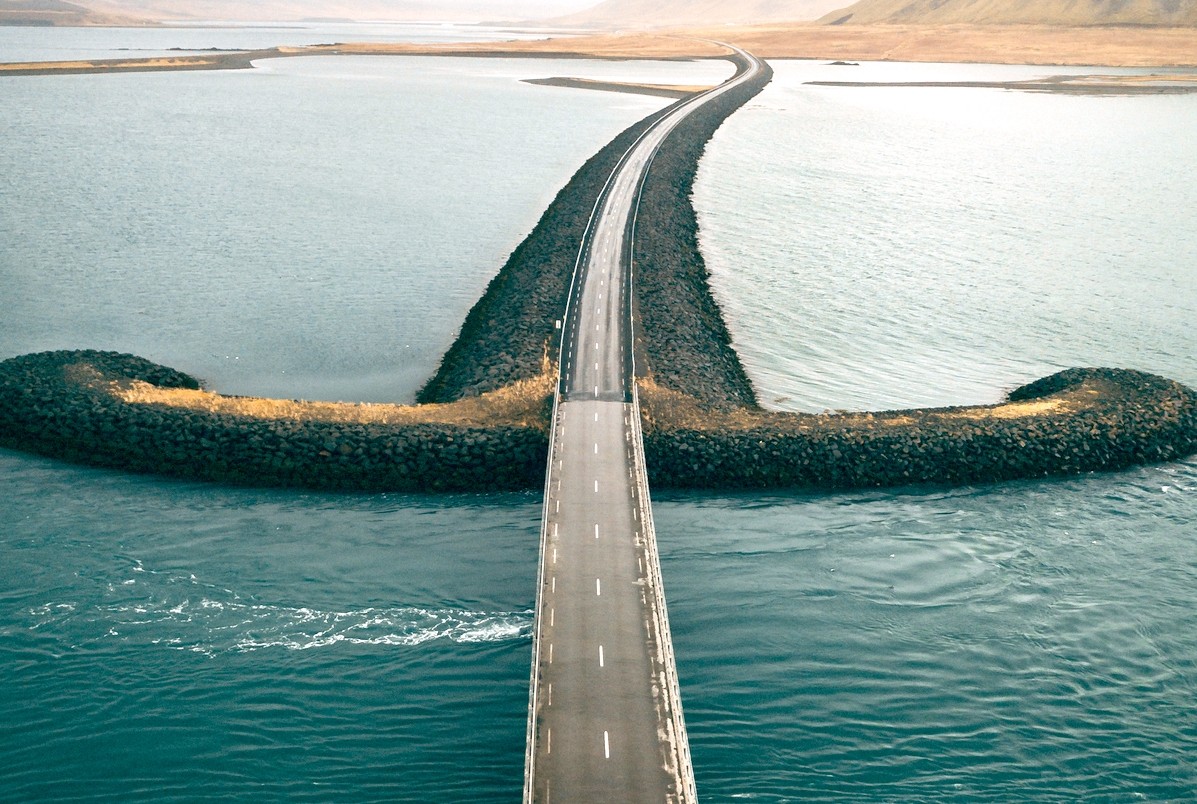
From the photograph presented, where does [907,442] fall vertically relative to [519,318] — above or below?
below

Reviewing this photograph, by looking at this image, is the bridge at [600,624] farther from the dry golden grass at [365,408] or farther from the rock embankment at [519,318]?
the rock embankment at [519,318]

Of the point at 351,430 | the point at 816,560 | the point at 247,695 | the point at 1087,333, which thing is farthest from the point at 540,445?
the point at 1087,333

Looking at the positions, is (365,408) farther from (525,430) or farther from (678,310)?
(678,310)

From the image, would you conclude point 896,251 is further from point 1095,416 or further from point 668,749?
point 668,749

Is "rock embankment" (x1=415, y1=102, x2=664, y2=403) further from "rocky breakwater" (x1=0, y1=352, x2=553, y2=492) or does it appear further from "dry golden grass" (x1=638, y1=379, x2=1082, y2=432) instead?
"dry golden grass" (x1=638, y1=379, x2=1082, y2=432)

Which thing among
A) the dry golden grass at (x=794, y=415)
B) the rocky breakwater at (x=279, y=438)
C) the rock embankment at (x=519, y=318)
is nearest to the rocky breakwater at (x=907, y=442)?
the dry golden grass at (x=794, y=415)

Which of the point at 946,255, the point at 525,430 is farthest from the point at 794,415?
the point at 946,255
